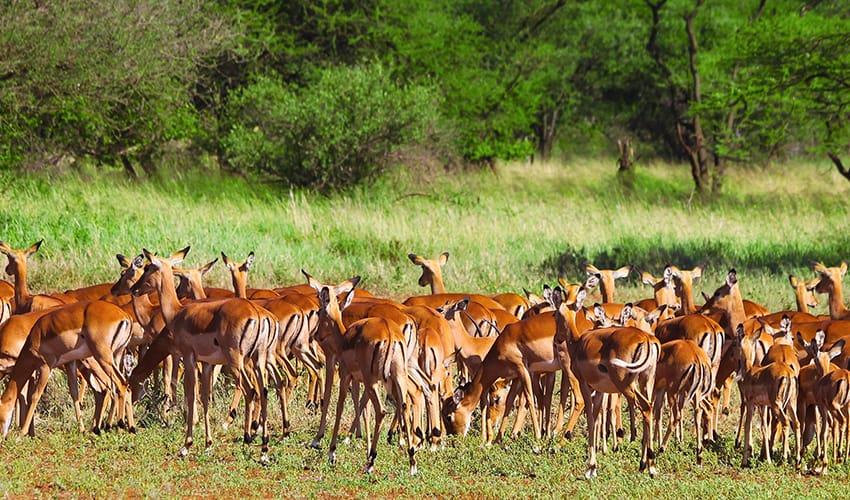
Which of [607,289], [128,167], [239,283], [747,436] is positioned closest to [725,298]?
[607,289]

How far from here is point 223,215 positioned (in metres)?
21.3

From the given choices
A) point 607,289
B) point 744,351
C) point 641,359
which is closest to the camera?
point 641,359

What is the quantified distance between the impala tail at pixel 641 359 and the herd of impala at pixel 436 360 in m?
0.01

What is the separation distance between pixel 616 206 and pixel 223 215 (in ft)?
27.8

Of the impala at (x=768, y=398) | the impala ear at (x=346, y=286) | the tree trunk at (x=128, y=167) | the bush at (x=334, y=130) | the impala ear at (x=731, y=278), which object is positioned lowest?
the impala at (x=768, y=398)

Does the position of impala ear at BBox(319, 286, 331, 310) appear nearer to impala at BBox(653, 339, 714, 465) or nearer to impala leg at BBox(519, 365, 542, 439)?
impala leg at BBox(519, 365, 542, 439)

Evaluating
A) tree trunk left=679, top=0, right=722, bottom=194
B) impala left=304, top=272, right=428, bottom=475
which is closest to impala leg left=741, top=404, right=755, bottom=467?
Result: impala left=304, top=272, right=428, bottom=475

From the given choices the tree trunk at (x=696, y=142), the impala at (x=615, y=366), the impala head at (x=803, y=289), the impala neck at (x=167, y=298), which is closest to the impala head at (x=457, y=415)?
the impala at (x=615, y=366)

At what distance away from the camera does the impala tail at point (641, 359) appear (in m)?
8.84

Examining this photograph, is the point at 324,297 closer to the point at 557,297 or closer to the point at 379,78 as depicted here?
the point at 557,297

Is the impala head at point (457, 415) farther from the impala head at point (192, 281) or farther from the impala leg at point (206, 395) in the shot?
the impala head at point (192, 281)

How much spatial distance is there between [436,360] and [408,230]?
34.3ft

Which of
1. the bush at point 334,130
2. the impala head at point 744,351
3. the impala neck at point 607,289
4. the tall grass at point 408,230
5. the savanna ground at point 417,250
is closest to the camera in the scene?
the savanna ground at point 417,250

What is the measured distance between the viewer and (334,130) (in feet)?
80.0
